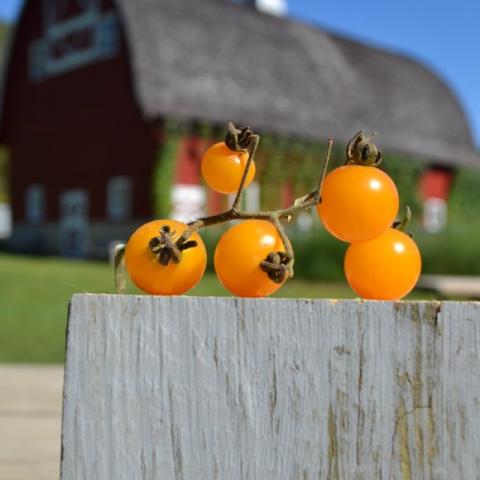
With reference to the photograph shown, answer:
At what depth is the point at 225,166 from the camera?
1.37 meters

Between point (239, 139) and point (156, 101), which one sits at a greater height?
point (156, 101)

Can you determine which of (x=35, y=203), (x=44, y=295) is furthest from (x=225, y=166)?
(x=35, y=203)

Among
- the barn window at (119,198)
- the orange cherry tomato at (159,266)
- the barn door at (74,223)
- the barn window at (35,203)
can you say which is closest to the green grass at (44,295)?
the orange cherry tomato at (159,266)

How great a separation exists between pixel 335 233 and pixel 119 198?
54.1 ft

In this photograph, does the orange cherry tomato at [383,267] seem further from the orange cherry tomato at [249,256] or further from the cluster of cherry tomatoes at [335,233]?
the orange cherry tomato at [249,256]

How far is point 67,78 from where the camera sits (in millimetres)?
18641

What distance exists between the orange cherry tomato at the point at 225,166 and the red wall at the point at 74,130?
1492 centimetres

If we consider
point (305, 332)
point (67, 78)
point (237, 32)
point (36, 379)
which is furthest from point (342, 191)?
point (67, 78)

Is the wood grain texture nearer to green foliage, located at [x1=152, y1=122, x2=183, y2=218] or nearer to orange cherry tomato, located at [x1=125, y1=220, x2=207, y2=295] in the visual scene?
orange cherry tomato, located at [x1=125, y1=220, x2=207, y2=295]

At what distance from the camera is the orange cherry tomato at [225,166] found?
1372 millimetres

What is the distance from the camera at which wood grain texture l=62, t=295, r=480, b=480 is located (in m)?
1.11

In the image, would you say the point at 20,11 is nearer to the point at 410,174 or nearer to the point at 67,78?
the point at 67,78

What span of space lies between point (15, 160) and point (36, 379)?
60.4 feet

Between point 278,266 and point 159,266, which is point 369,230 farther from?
point 159,266
